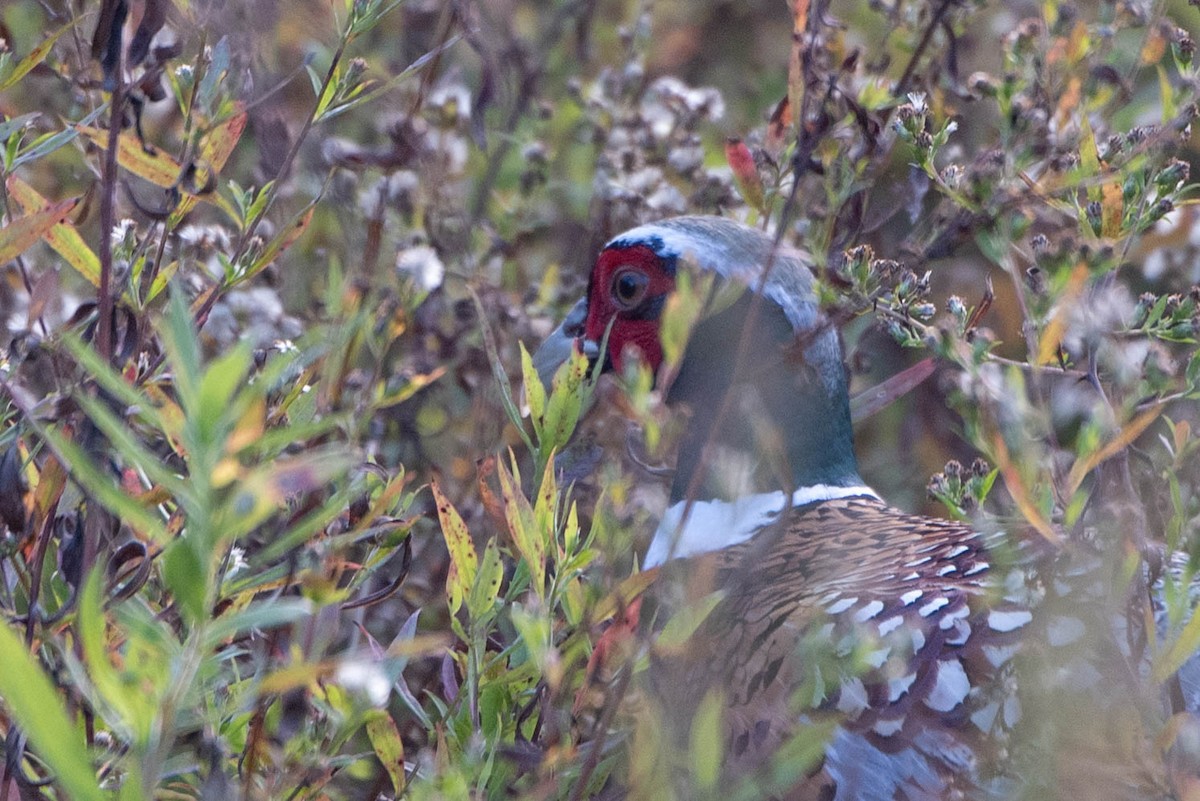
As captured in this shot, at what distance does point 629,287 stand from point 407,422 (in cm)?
61

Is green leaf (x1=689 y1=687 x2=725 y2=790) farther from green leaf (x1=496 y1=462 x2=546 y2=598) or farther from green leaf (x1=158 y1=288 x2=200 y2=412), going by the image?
green leaf (x1=158 y1=288 x2=200 y2=412)

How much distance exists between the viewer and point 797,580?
8.21 feet

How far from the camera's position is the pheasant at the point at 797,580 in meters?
1.50

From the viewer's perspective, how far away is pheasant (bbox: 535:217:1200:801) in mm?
1498

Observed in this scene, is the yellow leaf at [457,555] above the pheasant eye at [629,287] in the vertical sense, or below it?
above

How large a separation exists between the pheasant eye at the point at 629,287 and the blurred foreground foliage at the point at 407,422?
0.28 m

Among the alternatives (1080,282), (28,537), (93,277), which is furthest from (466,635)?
(1080,282)

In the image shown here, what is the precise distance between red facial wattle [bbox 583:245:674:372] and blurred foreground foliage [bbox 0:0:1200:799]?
0.80 ft

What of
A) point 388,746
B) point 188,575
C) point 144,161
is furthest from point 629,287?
point 188,575

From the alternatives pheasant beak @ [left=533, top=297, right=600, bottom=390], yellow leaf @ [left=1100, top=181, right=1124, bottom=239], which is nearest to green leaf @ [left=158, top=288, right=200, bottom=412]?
yellow leaf @ [left=1100, top=181, right=1124, bottom=239]

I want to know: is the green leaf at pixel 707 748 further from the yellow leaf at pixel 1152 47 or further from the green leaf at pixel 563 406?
the yellow leaf at pixel 1152 47

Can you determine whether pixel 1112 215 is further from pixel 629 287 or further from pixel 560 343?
pixel 560 343

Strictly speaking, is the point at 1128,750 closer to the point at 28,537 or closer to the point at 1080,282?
the point at 1080,282

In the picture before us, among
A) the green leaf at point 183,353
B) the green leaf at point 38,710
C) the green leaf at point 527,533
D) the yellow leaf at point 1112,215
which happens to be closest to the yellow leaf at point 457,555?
the green leaf at point 527,533
